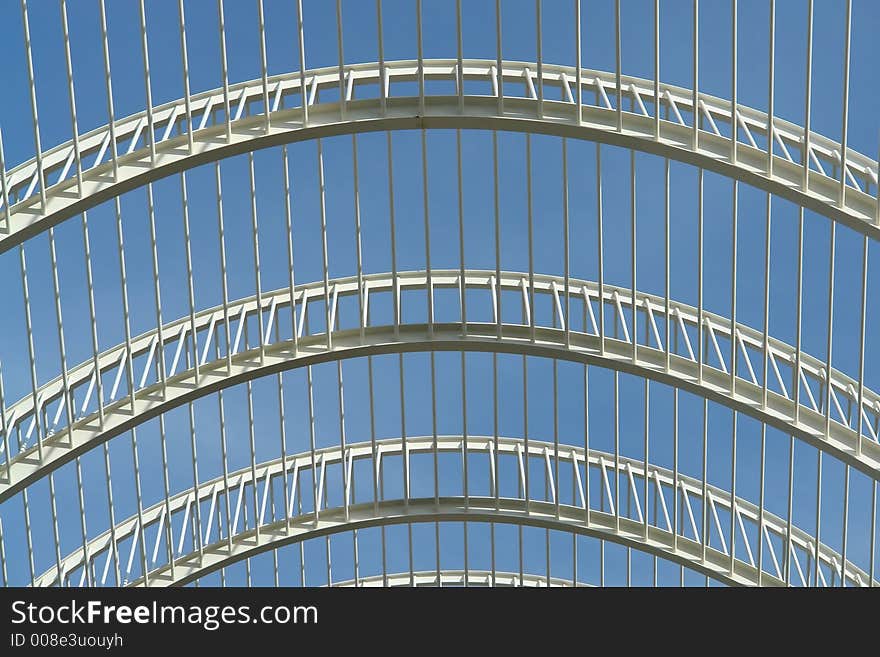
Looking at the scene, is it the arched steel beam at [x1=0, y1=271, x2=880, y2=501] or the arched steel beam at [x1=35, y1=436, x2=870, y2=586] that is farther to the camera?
the arched steel beam at [x1=35, y1=436, x2=870, y2=586]

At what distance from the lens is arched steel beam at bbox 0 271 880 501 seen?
22594mm

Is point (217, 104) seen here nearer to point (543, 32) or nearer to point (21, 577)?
point (543, 32)

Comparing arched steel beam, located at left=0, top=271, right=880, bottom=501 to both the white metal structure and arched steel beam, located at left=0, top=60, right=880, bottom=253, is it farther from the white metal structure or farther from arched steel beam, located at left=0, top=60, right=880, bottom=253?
arched steel beam, located at left=0, top=60, right=880, bottom=253

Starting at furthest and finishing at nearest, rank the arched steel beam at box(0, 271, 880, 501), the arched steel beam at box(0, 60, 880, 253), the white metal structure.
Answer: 1. the arched steel beam at box(0, 271, 880, 501)
2. the white metal structure
3. the arched steel beam at box(0, 60, 880, 253)

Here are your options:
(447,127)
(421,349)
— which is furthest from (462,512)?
(447,127)

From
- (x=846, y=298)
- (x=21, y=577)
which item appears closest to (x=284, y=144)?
(x=21, y=577)

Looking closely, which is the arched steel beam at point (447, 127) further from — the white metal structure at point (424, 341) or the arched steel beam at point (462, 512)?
the arched steel beam at point (462, 512)

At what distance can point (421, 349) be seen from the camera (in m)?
23.7

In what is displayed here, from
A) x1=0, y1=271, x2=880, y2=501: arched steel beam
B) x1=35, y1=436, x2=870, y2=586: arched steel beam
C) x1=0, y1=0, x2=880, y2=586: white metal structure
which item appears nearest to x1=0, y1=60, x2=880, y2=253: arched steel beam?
x1=0, y1=0, x2=880, y2=586: white metal structure

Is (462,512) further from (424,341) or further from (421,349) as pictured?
(424,341)

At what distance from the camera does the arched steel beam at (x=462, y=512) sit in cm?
2644

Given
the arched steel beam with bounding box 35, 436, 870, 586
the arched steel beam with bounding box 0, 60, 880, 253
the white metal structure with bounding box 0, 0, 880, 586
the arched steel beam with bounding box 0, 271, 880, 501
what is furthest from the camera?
the arched steel beam with bounding box 35, 436, 870, 586

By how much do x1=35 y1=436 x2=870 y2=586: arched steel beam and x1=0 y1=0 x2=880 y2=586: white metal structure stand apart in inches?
2.9

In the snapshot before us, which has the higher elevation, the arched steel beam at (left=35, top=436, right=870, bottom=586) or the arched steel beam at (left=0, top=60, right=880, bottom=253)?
the arched steel beam at (left=0, top=60, right=880, bottom=253)
